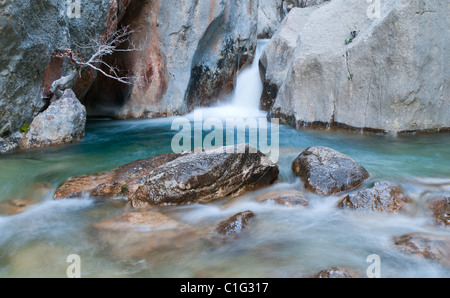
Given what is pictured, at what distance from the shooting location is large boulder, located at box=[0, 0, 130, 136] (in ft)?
19.1

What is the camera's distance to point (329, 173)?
469 centimetres

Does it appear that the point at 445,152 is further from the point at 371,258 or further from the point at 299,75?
the point at 371,258

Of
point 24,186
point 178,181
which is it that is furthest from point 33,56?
point 178,181

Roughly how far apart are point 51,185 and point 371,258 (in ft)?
14.5

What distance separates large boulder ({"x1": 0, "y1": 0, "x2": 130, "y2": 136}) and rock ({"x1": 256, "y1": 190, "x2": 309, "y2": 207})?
504 centimetres

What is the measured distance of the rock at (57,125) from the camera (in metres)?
6.65

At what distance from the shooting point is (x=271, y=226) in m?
3.83

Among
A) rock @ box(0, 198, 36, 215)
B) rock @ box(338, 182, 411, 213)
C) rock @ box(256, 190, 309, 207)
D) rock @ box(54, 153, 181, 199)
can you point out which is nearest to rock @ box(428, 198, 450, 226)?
rock @ box(338, 182, 411, 213)

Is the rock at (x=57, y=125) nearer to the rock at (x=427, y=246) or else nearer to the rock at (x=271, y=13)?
the rock at (x=427, y=246)
